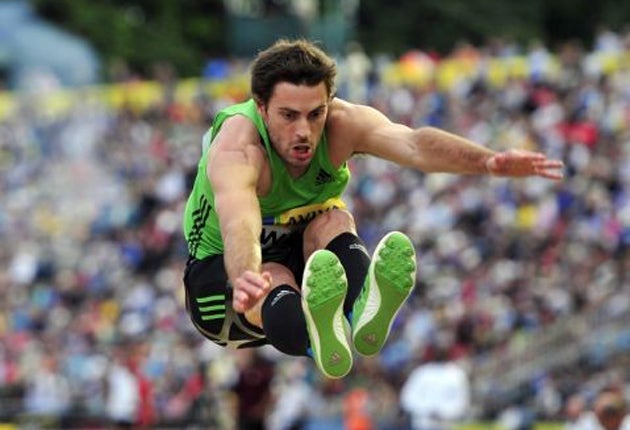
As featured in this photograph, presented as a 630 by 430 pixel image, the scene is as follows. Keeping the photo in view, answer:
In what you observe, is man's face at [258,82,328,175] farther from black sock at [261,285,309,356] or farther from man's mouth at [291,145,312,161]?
black sock at [261,285,309,356]

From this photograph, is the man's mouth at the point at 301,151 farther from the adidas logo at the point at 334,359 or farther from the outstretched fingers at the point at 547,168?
the outstretched fingers at the point at 547,168

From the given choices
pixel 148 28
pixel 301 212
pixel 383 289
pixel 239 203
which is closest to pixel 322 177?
pixel 301 212

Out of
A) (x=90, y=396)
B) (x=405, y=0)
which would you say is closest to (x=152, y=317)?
(x=90, y=396)

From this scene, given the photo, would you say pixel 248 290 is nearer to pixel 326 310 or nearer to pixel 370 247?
pixel 326 310

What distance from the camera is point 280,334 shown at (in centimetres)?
793

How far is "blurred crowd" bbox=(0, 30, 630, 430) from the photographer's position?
52.5 ft

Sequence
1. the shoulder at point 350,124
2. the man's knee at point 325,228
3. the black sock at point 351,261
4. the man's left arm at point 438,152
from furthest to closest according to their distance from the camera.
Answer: the man's knee at point 325,228 < the shoulder at point 350,124 < the black sock at point 351,261 < the man's left arm at point 438,152

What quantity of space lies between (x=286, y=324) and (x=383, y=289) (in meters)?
0.51

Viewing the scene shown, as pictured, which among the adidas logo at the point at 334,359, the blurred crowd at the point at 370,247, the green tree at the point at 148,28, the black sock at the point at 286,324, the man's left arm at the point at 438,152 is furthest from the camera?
the green tree at the point at 148,28

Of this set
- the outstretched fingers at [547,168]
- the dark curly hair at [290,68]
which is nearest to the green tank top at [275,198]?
the dark curly hair at [290,68]

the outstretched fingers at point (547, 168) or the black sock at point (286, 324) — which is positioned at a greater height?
the outstretched fingers at point (547, 168)

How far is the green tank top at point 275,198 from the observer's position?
8.27m

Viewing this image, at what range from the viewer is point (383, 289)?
7.83 metres

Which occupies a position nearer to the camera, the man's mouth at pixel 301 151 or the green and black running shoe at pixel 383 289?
the green and black running shoe at pixel 383 289
